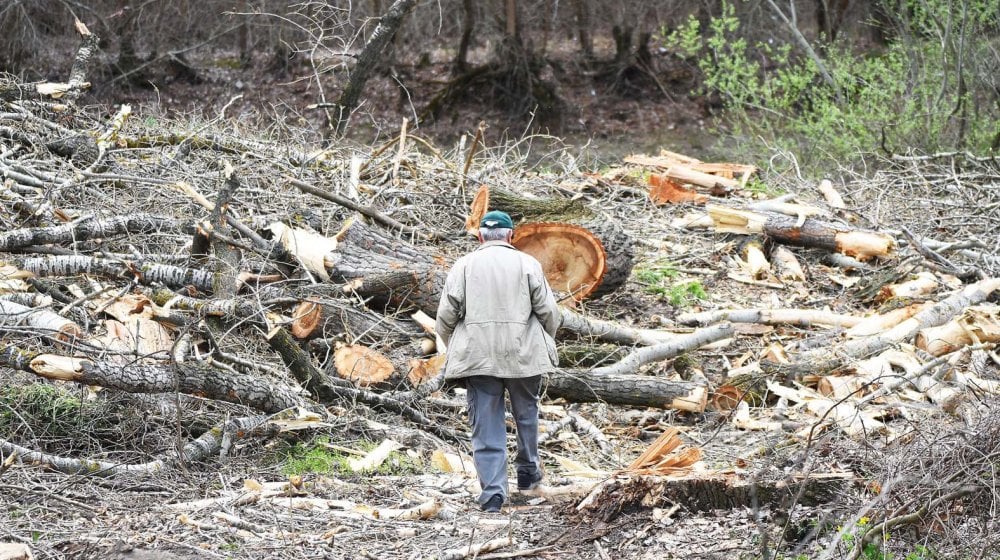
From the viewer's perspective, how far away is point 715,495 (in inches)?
179

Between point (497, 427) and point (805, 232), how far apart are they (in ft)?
19.8

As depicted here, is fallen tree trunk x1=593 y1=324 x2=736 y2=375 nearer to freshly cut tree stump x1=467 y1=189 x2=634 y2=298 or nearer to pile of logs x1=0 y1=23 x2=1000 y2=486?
pile of logs x1=0 y1=23 x2=1000 y2=486

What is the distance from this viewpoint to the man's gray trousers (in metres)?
5.03

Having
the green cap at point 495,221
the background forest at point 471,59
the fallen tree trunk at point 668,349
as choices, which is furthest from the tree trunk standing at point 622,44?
the green cap at point 495,221

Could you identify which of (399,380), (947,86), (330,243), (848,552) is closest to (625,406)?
(399,380)

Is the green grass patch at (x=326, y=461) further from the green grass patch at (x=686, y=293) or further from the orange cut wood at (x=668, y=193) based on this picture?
the orange cut wood at (x=668, y=193)

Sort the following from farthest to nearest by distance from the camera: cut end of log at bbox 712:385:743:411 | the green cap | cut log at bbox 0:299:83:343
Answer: cut end of log at bbox 712:385:743:411
cut log at bbox 0:299:83:343
the green cap

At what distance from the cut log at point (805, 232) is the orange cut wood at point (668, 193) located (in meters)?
1.14

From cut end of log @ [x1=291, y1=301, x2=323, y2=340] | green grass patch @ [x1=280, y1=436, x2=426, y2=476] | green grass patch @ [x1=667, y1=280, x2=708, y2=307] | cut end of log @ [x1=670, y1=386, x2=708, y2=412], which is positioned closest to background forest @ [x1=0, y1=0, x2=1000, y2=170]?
green grass patch @ [x1=667, y1=280, x2=708, y2=307]

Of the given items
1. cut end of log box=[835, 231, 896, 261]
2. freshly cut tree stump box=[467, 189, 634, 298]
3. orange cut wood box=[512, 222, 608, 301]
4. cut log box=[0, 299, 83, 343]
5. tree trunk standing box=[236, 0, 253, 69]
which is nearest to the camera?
cut log box=[0, 299, 83, 343]

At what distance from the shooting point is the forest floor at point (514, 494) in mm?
4062

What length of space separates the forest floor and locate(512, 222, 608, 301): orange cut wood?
0.39 metres

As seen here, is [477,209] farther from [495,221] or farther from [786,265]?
[495,221]

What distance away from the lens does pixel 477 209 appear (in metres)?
8.71
